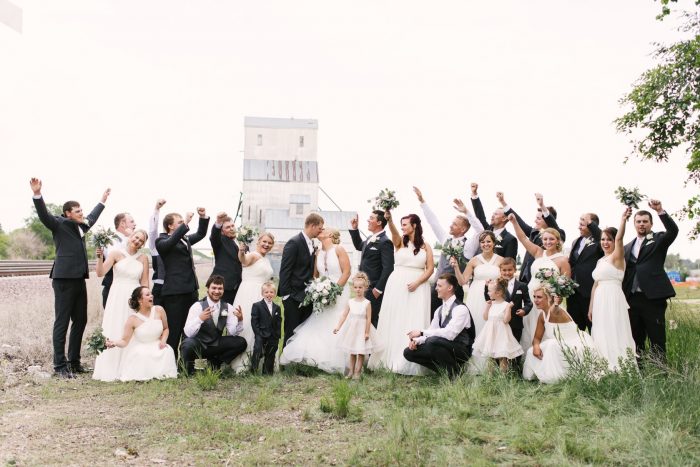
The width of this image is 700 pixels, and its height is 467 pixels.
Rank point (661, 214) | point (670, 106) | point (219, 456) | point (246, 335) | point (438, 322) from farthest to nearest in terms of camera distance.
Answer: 1. point (670, 106)
2. point (246, 335)
3. point (438, 322)
4. point (661, 214)
5. point (219, 456)

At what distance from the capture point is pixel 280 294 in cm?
977

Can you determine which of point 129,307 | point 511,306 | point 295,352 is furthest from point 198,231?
point 511,306

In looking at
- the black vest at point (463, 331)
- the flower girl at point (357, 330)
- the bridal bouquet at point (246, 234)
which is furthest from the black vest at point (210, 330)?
the black vest at point (463, 331)

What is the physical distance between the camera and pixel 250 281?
32.1 feet

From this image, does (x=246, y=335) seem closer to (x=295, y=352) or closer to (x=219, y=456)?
(x=295, y=352)

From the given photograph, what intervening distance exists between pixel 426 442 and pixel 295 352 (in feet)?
12.6

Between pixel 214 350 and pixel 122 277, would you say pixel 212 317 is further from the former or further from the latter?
pixel 122 277

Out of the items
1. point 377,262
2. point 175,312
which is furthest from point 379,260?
point 175,312

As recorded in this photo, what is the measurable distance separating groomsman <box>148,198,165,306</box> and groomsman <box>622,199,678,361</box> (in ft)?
20.9

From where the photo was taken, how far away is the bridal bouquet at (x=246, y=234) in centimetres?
980

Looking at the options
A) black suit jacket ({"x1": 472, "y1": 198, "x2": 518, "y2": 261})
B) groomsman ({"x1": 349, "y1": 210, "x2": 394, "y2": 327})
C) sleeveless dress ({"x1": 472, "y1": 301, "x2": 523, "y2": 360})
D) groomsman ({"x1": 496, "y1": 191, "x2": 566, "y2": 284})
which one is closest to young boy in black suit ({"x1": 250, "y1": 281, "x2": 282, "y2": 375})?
groomsman ({"x1": 349, "y1": 210, "x2": 394, "y2": 327})

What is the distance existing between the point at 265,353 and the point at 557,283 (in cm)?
394

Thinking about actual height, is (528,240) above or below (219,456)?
above

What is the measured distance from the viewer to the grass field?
5.64m
